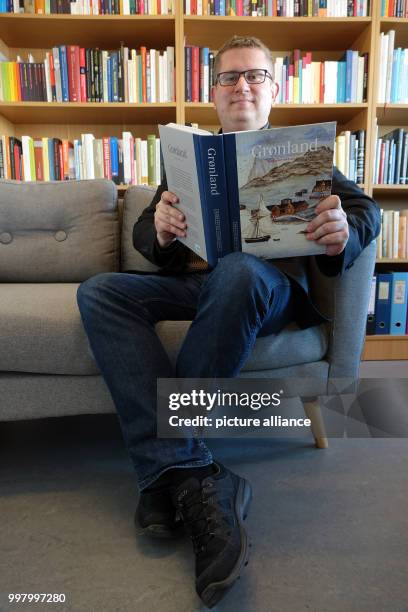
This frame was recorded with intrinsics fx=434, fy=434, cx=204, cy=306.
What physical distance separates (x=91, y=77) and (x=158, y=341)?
62.3 inches

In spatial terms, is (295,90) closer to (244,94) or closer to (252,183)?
(244,94)

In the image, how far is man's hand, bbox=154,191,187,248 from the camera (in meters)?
0.85

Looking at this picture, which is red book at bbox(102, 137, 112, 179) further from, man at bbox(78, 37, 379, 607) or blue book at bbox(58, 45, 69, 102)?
man at bbox(78, 37, 379, 607)

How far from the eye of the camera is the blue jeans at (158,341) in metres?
0.74

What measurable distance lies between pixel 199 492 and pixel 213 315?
0.29 metres

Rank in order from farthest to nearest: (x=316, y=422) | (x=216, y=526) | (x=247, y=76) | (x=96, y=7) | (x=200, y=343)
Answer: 1. (x=96, y=7)
2. (x=316, y=422)
3. (x=247, y=76)
4. (x=200, y=343)
5. (x=216, y=526)

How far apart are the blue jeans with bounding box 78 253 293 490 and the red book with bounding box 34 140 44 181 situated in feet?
4.32

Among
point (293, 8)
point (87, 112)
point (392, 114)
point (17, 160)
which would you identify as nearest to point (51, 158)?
point (17, 160)

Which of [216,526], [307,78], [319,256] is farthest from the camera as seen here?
[307,78]

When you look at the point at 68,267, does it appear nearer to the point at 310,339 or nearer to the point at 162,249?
the point at 162,249

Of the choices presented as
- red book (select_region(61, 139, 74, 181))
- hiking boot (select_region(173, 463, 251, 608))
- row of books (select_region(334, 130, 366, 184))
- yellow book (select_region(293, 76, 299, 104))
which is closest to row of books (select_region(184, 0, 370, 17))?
yellow book (select_region(293, 76, 299, 104))

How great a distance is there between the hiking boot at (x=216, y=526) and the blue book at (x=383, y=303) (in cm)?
146

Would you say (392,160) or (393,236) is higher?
(392,160)

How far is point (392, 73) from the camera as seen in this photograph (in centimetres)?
192
